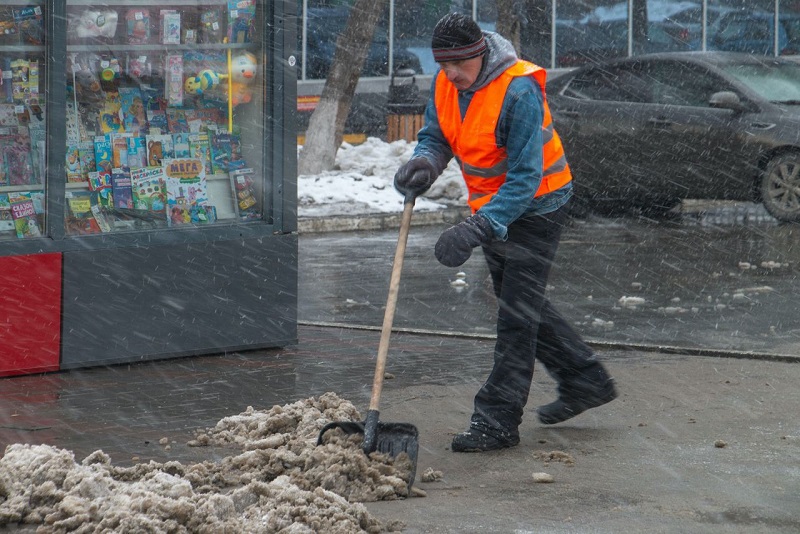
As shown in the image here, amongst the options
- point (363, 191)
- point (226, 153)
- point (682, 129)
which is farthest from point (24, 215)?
point (363, 191)

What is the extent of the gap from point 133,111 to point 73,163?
456 mm

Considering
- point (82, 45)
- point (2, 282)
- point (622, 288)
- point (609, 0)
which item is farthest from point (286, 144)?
point (609, 0)

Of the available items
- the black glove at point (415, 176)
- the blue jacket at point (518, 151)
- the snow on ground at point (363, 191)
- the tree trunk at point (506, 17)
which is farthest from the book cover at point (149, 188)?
the tree trunk at point (506, 17)

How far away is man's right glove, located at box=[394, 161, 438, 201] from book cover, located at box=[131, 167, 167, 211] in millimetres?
2363

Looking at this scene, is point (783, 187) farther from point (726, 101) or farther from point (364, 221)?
point (364, 221)

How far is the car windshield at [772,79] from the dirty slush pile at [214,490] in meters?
9.51

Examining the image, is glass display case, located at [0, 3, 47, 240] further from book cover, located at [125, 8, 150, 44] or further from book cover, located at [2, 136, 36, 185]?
book cover, located at [125, 8, 150, 44]

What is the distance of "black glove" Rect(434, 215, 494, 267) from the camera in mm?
5078

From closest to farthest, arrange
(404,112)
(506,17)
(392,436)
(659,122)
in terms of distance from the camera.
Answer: (392,436) → (659,122) → (506,17) → (404,112)

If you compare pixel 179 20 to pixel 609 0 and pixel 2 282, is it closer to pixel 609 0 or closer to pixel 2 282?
pixel 2 282

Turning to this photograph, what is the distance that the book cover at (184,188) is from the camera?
7.44 m

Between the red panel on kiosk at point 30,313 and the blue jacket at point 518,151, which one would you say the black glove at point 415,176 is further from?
the red panel on kiosk at point 30,313

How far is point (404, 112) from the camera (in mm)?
20656

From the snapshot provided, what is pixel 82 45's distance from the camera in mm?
6973
